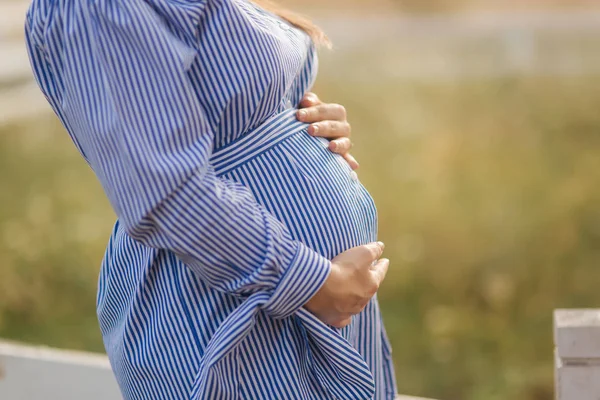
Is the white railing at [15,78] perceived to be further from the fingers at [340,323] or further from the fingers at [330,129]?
the fingers at [340,323]

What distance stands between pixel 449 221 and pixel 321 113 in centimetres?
297

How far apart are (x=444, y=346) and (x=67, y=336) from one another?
186 centimetres

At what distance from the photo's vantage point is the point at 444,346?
11.1ft

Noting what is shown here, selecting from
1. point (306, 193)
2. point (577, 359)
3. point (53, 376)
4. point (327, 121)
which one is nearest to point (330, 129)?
point (327, 121)

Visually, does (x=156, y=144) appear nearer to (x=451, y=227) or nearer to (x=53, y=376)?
(x=53, y=376)

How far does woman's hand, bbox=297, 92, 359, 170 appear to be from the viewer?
121 cm

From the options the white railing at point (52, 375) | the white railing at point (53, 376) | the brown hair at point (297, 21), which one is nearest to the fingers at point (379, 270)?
the brown hair at point (297, 21)

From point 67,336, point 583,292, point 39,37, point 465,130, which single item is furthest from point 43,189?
point 39,37

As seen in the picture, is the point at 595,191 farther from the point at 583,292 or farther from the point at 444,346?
the point at 444,346

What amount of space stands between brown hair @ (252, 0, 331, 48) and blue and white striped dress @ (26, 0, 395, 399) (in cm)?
16

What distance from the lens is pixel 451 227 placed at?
13.3 ft

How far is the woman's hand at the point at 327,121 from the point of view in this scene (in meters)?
1.21

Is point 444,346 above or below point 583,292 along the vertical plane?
below

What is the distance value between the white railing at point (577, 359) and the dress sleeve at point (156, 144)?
1.66ft
